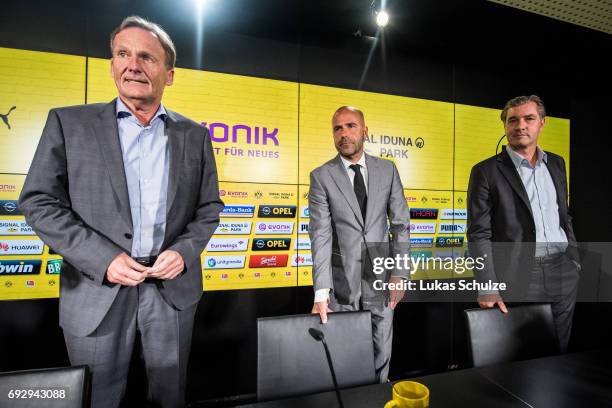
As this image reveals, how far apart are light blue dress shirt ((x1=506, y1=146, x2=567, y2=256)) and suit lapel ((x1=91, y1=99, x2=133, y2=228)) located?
8.29ft

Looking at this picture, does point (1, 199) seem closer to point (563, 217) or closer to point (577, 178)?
point (563, 217)

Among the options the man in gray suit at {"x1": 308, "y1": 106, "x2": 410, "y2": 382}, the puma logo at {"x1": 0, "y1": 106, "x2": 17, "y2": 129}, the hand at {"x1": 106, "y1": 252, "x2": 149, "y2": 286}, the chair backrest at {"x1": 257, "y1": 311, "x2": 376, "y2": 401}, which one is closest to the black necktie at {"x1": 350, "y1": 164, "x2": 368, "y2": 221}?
the man in gray suit at {"x1": 308, "y1": 106, "x2": 410, "y2": 382}

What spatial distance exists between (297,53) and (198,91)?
2.88 ft

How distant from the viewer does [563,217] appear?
2.38m

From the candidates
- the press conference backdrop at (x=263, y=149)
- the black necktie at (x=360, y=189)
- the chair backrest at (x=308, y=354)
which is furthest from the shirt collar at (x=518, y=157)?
the chair backrest at (x=308, y=354)

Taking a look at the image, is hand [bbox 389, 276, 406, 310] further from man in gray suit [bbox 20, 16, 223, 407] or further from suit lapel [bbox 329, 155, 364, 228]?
man in gray suit [bbox 20, 16, 223, 407]

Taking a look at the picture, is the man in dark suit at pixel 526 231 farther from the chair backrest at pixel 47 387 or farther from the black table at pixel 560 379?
the chair backrest at pixel 47 387

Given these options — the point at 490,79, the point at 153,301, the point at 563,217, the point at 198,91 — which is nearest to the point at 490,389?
the point at 153,301

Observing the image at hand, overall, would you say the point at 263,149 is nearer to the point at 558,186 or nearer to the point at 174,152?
the point at 174,152

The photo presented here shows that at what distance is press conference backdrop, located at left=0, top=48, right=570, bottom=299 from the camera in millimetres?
2172

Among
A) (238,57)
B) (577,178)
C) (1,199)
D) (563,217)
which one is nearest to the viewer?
(1,199)

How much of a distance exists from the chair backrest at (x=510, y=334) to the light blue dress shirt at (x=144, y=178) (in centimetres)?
148

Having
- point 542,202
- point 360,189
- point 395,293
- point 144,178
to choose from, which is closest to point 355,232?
point 360,189

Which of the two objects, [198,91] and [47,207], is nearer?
[47,207]
